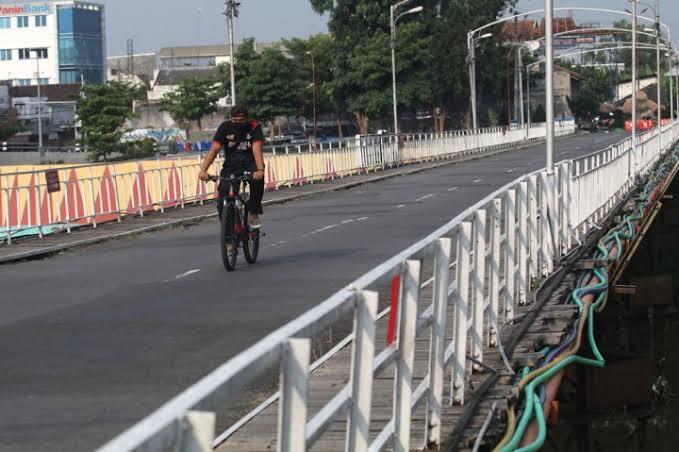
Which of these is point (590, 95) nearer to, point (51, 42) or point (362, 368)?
point (51, 42)

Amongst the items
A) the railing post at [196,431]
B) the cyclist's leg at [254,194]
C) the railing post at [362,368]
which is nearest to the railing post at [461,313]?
the railing post at [362,368]

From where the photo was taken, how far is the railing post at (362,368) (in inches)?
217

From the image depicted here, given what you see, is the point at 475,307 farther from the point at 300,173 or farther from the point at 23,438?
the point at 300,173

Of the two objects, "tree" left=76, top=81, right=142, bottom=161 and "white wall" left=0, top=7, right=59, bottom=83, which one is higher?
"white wall" left=0, top=7, right=59, bottom=83

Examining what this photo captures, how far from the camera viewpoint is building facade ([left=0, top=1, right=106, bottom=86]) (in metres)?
183

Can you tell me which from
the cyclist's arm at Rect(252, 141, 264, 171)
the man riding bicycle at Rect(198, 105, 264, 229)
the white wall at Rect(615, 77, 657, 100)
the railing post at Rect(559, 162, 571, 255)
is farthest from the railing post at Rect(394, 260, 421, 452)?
the white wall at Rect(615, 77, 657, 100)

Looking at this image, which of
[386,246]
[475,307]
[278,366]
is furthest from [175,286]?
[278,366]

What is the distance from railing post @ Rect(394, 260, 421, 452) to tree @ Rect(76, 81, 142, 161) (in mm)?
103913

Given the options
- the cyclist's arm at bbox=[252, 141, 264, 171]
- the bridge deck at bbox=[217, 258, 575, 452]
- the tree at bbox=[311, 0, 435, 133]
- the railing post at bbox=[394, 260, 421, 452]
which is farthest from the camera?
the tree at bbox=[311, 0, 435, 133]

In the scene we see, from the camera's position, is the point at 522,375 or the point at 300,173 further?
the point at 300,173

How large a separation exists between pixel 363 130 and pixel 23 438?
4367 inches

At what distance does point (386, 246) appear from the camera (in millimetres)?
21641

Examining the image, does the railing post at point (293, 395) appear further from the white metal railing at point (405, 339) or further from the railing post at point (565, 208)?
the railing post at point (565, 208)

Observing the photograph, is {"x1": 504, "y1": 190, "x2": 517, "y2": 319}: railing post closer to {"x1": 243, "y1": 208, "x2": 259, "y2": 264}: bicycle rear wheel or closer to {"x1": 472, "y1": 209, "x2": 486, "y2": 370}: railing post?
{"x1": 472, "y1": 209, "x2": 486, "y2": 370}: railing post
